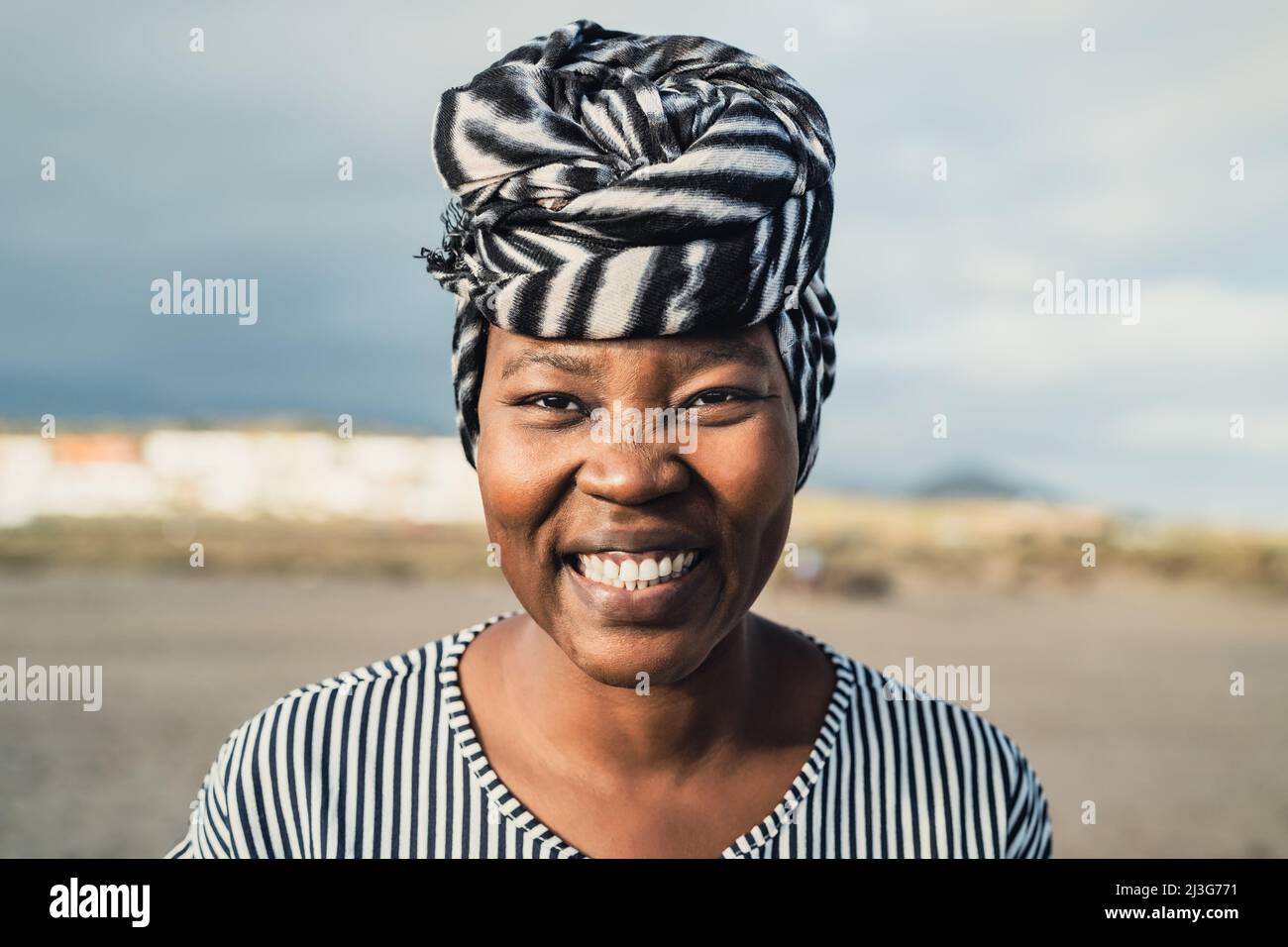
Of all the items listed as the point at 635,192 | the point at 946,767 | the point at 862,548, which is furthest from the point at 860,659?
the point at 635,192

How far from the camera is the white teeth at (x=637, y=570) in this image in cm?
209

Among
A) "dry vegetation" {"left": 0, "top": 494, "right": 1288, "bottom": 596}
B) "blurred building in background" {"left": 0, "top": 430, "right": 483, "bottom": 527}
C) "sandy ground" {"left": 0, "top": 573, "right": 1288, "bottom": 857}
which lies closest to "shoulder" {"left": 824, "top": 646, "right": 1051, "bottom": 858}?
"sandy ground" {"left": 0, "top": 573, "right": 1288, "bottom": 857}

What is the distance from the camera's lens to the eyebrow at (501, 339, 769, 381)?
6.77ft

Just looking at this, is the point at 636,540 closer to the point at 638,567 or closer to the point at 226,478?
the point at 638,567

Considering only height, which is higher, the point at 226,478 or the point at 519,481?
the point at 226,478

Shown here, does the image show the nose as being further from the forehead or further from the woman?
the forehead

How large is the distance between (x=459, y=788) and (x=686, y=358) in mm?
1061

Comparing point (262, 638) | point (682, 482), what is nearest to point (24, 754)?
point (262, 638)

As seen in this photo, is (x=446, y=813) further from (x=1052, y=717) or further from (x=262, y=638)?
(x=262, y=638)

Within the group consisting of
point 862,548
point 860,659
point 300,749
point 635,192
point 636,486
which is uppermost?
point 635,192

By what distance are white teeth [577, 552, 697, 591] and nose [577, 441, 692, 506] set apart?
0.41ft

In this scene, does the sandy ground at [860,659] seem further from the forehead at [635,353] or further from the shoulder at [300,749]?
the forehead at [635,353]

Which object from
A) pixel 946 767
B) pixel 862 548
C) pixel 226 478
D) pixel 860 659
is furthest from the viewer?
pixel 226 478

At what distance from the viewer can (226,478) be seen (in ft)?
124
